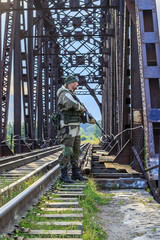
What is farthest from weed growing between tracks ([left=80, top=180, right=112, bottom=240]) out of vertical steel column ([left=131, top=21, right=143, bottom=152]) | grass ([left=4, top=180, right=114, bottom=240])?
vertical steel column ([left=131, top=21, right=143, bottom=152])

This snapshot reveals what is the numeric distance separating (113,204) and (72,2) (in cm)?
1609

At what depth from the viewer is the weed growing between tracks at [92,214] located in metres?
3.05

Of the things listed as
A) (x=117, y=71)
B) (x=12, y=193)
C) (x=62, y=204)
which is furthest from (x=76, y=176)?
(x=117, y=71)

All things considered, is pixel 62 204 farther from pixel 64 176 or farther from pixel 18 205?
pixel 64 176

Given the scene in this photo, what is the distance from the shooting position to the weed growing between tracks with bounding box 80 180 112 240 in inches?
120

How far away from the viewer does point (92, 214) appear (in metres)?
3.89

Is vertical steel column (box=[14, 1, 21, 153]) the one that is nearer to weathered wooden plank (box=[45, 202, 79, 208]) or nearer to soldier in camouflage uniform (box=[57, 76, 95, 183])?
soldier in camouflage uniform (box=[57, 76, 95, 183])

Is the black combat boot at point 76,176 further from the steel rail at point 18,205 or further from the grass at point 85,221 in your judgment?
the grass at point 85,221

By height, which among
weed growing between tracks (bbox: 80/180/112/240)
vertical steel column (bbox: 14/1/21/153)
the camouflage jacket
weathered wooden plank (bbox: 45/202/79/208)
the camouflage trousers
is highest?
vertical steel column (bbox: 14/1/21/153)

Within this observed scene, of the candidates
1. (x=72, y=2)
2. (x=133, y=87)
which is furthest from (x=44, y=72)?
(x=133, y=87)

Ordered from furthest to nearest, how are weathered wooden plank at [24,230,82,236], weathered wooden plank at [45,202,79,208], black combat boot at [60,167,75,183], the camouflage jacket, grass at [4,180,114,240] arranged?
black combat boot at [60,167,75,183], the camouflage jacket, weathered wooden plank at [45,202,79,208], grass at [4,180,114,240], weathered wooden plank at [24,230,82,236]

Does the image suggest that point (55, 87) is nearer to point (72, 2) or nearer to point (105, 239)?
point (72, 2)

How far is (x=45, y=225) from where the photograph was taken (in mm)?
3123

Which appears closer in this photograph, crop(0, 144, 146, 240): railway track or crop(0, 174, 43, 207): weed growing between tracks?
crop(0, 144, 146, 240): railway track
